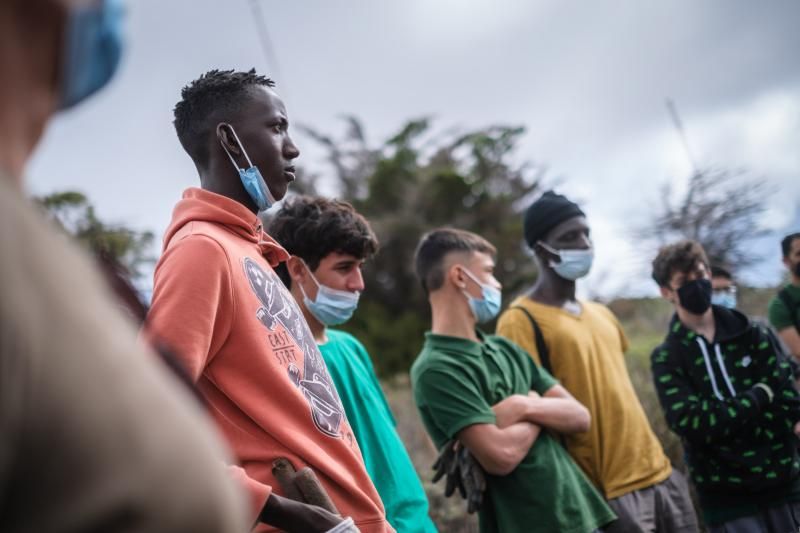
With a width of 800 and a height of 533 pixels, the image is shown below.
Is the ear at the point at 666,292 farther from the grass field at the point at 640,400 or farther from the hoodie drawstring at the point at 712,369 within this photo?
the grass field at the point at 640,400

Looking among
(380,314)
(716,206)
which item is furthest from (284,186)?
(380,314)

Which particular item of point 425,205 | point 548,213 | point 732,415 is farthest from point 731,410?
point 425,205

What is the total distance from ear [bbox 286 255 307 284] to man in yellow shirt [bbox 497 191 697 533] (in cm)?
140

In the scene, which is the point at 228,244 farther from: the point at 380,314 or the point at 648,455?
the point at 380,314

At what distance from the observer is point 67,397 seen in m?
0.73

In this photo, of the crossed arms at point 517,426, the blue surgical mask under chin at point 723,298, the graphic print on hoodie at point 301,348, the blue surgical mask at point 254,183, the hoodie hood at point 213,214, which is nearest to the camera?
the graphic print on hoodie at point 301,348

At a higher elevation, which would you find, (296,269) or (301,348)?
(296,269)

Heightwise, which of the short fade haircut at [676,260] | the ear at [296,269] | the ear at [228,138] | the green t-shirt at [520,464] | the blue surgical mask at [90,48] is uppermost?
the ear at [228,138]

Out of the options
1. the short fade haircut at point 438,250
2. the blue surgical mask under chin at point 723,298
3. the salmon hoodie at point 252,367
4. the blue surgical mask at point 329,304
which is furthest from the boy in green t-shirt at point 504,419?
the blue surgical mask under chin at point 723,298

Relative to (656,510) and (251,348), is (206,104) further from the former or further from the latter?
(656,510)

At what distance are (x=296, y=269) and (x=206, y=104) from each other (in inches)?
49.0

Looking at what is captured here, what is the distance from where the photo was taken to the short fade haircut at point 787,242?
5727mm

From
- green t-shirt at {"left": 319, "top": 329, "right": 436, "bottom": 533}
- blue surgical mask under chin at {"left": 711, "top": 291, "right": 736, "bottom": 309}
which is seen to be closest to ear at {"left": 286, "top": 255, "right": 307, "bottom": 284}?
green t-shirt at {"left": 319, "top": 329, "right": 436, "bottom": 533}

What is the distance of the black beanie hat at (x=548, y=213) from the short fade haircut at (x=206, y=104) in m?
2.77
